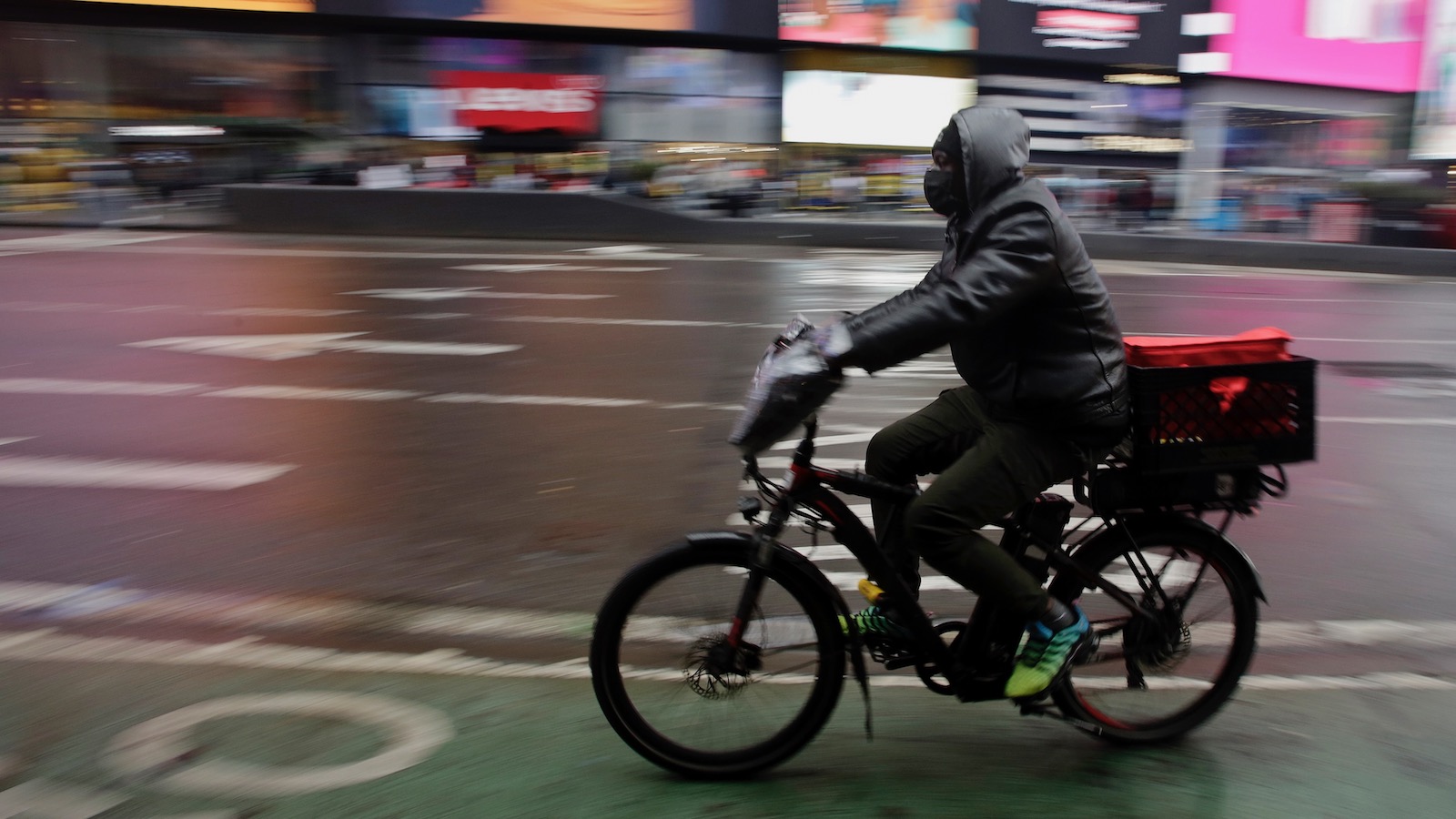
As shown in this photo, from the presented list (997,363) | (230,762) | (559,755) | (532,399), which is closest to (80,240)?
(532,399)

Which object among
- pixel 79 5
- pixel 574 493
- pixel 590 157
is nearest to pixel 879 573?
pixel 574 493

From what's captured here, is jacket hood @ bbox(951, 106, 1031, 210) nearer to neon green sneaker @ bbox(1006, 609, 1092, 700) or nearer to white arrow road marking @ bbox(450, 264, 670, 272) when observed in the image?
neon green sneaker @ bbox(1006, 609, 1092, 700)

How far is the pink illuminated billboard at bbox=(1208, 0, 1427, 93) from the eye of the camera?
→ 1143 inches

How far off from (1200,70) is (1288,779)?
29368mm

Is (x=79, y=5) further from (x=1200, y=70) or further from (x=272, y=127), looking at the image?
(x=1200, y=70)

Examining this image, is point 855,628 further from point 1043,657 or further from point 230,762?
point 230,762

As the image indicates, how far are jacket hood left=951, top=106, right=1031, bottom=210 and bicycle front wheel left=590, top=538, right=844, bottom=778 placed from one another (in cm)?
116

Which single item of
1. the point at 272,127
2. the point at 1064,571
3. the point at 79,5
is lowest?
the point at 1064,571

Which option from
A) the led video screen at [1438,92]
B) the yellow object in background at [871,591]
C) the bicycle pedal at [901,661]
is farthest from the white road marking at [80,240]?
the led video screen at [1438,92]

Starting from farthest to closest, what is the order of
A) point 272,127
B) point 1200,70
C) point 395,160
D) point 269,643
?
point 1200,70
point 272,127
point 395,160
point 269,643

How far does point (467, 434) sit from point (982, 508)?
448cm

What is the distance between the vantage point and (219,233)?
18969 mm

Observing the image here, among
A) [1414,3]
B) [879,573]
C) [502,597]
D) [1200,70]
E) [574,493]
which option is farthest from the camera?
[1414,3]

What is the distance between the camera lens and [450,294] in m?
12.6
